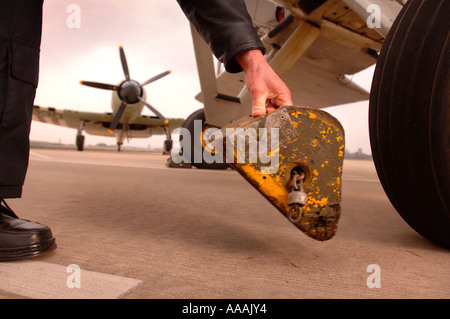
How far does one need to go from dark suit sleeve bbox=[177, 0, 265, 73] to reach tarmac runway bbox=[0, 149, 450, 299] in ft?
2.04

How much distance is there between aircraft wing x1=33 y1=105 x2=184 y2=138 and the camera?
20078 mm

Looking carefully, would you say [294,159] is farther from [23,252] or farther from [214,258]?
[23,252]

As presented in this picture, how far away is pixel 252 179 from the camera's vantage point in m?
0.81

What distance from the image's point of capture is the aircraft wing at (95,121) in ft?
65.9

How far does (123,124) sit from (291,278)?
20.8 m

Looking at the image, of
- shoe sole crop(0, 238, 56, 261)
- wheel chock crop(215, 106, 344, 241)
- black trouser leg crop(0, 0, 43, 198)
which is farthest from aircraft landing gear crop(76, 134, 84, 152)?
wheel chock crop(215, 106, 344, 241)

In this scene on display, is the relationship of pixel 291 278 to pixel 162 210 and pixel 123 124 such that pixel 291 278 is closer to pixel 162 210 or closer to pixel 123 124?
pixel 162 210

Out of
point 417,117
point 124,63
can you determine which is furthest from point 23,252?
point 124,63

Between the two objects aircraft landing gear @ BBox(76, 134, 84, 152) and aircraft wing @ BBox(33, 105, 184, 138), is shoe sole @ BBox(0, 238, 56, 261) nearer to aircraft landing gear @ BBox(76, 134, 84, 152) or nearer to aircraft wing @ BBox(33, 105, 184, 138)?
aircraft landing gear @ BBox(76, 134, 84, 152)

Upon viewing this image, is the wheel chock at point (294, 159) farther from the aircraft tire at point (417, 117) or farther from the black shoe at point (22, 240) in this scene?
the black shoe at point (22, 240)

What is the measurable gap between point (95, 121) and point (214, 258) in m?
22.6

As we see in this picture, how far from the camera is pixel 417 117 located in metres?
0.83

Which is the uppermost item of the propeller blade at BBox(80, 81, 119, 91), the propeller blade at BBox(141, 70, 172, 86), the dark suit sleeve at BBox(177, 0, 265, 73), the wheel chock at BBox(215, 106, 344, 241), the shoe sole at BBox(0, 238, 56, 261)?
the propeller blade at BBox(141, 70, 172, 86)
